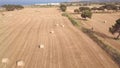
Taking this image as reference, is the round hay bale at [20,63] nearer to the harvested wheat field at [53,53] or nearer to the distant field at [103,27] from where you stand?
the harvested wheat field at [53,53]

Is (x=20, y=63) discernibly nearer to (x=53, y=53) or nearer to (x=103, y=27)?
(x=53, y=53)

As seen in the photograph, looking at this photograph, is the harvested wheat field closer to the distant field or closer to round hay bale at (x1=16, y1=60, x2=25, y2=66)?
round hay bale at (x1=16, y1=60, x2=25, y2=66)

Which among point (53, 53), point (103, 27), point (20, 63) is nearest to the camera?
point (20, 63)

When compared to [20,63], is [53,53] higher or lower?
lower

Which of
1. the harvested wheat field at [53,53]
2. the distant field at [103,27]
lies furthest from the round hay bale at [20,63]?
the distant field at [103,27]

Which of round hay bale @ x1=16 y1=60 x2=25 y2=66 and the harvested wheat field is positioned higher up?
round hay bale @ x1=16 y1=60 x2=25 y2=66

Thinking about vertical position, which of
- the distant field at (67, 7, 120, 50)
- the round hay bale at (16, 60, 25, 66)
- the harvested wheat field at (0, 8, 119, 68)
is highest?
the round hay bale at (16, 60, 25, 66)

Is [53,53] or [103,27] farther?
[103,27]

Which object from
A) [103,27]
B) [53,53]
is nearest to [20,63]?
[53,53]

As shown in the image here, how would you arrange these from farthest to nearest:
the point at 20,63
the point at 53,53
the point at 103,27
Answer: the point at 103,27 → the point at 53,53 → the point at 20,63

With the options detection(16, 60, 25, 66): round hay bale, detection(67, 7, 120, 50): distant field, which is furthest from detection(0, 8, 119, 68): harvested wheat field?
detection(67, 7, 120, 50): distant field

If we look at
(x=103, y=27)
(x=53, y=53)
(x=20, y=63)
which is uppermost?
(x=20, y=63)

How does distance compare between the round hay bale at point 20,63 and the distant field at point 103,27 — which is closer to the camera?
the round hay bale at point 20,63
